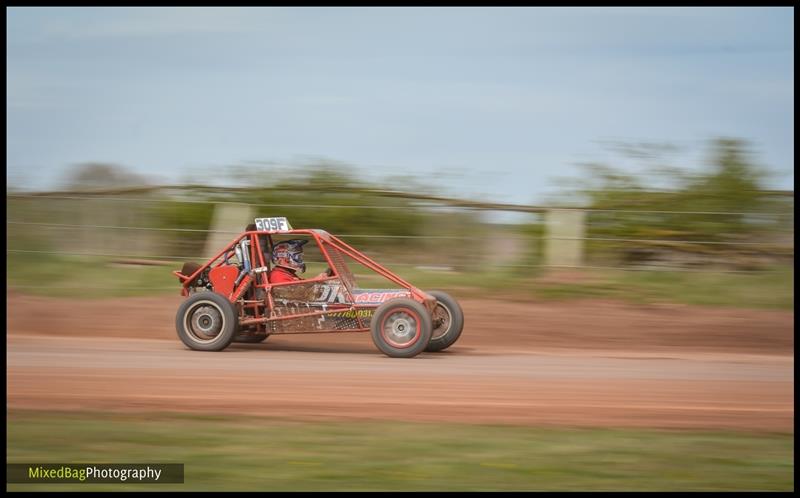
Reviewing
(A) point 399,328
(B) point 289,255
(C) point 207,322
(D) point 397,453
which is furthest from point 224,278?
(D) point 397,453

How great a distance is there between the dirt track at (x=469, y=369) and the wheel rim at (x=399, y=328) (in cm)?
28

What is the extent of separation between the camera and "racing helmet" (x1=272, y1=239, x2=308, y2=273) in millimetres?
11742

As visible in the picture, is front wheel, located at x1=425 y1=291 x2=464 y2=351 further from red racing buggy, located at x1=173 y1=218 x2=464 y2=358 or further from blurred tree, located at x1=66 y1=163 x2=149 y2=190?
blurred tree, located at x1=66 y1=163 x2=149 y2=190

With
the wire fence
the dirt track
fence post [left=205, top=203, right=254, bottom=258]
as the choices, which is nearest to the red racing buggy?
the dirt track

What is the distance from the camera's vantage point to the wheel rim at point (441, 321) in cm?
1170

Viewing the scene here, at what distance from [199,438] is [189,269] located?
17.5 ft

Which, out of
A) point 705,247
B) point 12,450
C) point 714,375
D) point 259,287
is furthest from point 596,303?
point 12,450

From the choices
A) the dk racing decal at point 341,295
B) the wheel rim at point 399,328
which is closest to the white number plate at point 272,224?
the dk racing decal at point 341,295

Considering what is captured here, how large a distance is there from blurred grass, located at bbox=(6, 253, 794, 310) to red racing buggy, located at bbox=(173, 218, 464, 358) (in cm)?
332

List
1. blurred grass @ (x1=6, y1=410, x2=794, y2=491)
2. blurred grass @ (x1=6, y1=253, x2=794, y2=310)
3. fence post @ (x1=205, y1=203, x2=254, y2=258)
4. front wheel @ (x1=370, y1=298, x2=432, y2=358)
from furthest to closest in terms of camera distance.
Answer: fence post @ (x1=205, y1=203, x2=254, y2=258) < blurred grass @ (x1=6, y1=253, x2=794, y2=310) < front wheel @ (x1=370, y1=298, x2=432, y2=358) < blurred grass @ (x1=6, y1=410, x2=794, y2=491)

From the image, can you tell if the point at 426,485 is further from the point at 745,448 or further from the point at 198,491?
the point at 745,448

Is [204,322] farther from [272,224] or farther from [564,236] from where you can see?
[564,236]

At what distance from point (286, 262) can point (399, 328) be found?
66.8 inches

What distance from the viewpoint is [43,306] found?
15398 millimetres
